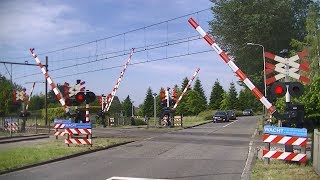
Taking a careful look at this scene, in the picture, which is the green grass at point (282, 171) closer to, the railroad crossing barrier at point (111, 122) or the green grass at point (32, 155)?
the green grass at point (32, 155)

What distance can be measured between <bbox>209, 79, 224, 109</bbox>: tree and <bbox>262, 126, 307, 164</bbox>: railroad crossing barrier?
343ft

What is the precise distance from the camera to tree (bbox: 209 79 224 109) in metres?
119

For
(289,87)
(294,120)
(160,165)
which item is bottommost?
(160,165)

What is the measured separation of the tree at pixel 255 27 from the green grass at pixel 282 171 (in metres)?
39.7

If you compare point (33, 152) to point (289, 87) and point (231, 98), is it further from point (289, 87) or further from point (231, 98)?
point (231, 98)

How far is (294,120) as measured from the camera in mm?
14055

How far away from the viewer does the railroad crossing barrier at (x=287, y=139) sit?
537 inches

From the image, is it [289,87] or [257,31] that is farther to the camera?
[257,31]

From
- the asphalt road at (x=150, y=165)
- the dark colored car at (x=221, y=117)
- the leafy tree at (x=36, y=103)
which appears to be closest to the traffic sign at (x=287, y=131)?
the asphalt road at (x=150, y=165)

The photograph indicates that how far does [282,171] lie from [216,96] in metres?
109

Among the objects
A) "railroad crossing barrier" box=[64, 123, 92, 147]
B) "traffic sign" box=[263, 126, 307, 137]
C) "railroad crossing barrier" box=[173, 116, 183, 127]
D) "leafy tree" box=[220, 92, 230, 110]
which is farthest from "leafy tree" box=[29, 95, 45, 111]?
"traffic sign" box=[263, 126, 307, 137]

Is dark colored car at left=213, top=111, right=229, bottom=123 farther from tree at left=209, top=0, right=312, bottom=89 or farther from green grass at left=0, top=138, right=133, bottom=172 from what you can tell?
green grass at left=0, top=138, right=133, bottom=172

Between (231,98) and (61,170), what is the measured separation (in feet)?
351

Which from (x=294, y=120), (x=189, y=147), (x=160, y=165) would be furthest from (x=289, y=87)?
(x=189, y=147)
